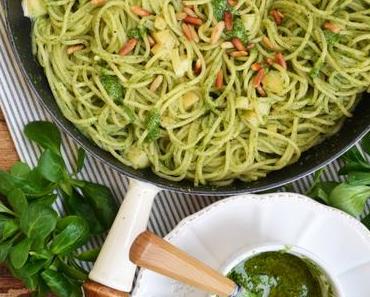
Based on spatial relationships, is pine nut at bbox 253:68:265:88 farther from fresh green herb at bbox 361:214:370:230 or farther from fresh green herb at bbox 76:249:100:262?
fresh green herb at bbox 76:249:100:262

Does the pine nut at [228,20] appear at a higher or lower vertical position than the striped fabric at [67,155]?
higher

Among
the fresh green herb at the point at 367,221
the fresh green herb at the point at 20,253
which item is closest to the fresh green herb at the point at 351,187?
the fresh green herb at the point at 367,221

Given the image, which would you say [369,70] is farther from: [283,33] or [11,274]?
[11,274]

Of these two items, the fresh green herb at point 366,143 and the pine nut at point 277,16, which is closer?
the pine nut at point 277,16

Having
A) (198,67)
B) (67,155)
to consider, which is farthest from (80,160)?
(198,67)

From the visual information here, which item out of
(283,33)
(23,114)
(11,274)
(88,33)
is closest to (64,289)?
(11,274)

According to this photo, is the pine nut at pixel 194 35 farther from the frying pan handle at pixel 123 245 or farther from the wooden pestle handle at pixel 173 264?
the wooden pestle handle at pixel 173 264

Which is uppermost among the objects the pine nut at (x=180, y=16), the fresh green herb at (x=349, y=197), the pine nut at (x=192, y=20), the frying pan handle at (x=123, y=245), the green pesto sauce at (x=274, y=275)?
the pine nut at (x=180, y=16)

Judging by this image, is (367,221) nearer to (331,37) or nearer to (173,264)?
(331,37)
